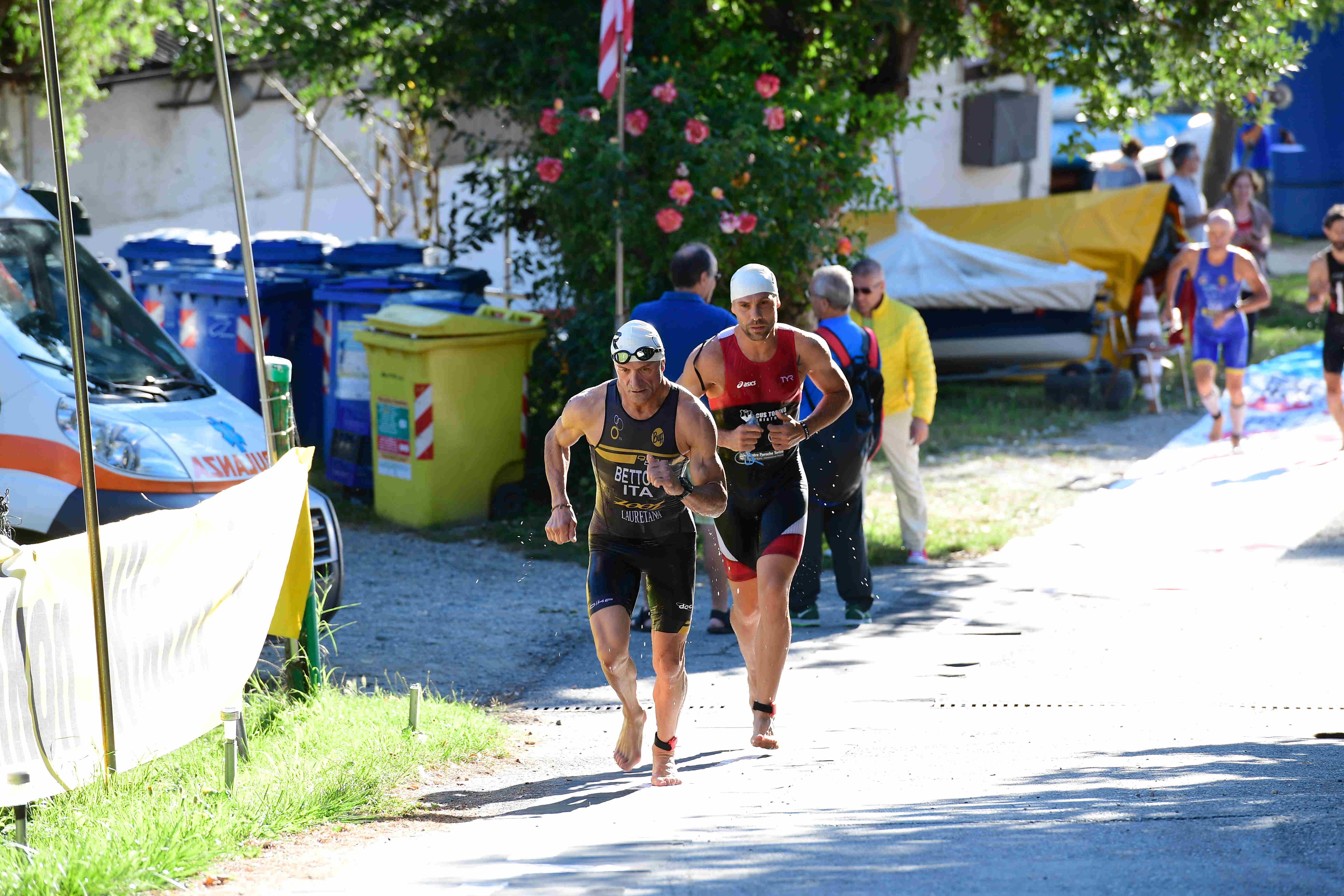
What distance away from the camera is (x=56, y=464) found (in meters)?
6.98

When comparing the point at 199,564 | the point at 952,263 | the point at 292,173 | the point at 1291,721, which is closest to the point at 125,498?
the point at 199,564

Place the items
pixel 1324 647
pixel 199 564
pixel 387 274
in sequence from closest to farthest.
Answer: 1. pixel 199 564
2. pixel 1324 647
3. pixel 387 274

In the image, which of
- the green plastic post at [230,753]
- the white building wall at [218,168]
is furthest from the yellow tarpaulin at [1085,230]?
the green plastic post at [230,753]

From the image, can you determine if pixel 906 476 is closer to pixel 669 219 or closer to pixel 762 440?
pixel 669 219

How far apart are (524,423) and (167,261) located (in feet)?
17.1

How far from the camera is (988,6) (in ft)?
39.6

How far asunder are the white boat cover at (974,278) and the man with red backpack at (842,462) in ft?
25.0

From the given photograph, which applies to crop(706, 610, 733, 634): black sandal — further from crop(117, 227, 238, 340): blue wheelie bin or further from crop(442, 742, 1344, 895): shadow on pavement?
crop(117, 227, 238, 340): blue wheelie bin

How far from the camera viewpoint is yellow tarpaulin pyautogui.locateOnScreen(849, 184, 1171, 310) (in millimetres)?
16312

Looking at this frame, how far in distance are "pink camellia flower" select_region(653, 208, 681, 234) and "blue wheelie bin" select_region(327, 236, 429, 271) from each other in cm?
393

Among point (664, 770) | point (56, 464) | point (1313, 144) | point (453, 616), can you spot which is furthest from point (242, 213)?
point (1313, 144)

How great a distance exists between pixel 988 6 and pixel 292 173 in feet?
39.6

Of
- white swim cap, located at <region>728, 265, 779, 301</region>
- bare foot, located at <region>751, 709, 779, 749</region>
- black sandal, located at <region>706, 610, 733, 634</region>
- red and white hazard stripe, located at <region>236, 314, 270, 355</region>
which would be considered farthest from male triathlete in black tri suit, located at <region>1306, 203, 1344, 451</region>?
red and white hazard stripe, located at <region>236, 314, 270, 355</region>

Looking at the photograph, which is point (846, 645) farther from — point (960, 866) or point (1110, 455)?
Result: point (1110, 455)
